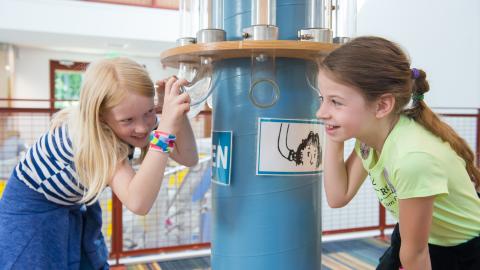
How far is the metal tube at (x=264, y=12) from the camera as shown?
1146 millimetres

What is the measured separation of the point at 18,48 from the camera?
808cm

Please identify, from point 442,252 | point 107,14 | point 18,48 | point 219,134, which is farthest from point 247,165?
point 18,48

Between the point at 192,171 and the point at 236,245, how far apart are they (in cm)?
182

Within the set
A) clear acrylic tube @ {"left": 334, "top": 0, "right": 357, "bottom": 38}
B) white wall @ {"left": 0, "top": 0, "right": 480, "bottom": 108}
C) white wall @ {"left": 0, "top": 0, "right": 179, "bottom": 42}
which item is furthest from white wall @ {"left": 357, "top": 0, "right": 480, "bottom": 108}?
white wall @ {"left": 0, "top": 0, "right": 179, "bottom": 42}

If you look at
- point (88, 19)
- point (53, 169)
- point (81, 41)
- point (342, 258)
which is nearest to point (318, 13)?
point (53, 169)

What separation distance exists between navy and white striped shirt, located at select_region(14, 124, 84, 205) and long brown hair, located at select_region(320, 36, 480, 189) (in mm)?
723

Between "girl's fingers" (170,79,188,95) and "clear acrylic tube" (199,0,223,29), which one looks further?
"clear acrylic tube" (199,0,223,29)

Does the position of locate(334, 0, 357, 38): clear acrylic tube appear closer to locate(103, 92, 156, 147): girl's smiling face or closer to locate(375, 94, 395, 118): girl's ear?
locate(375, 94, 395, 118): girl's ear

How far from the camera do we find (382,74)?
3.33 feet

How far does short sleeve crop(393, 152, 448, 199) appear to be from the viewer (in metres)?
0.96

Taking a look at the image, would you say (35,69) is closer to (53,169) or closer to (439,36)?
(439,36)

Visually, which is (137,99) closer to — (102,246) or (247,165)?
(247,165)

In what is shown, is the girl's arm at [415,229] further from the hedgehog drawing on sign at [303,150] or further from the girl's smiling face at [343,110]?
the hedgehog drawing on sign at [303,150]

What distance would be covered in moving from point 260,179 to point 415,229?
1.36 ft
